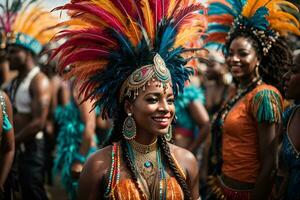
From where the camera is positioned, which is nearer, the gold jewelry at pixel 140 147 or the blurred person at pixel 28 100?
the gold jewelry at pixel 140 147

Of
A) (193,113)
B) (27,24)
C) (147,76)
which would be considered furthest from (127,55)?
(27,24)

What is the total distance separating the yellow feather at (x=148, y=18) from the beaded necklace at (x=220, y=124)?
162 centimetres

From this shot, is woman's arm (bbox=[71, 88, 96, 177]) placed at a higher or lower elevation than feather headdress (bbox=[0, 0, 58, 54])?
lower

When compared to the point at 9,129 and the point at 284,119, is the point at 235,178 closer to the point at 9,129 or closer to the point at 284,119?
the point at 284,119

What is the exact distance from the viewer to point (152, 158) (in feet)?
12.6

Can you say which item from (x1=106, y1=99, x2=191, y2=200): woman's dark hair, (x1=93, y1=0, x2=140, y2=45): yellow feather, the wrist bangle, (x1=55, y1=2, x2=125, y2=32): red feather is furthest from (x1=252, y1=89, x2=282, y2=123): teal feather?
the wrist bangle

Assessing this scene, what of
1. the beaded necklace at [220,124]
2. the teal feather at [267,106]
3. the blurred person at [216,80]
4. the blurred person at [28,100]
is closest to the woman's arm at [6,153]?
the blurred person at [28,100]

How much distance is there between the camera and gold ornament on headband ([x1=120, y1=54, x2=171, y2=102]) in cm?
376

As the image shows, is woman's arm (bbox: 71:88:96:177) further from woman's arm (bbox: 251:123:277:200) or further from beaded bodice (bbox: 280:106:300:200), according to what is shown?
beaded bodice (bbox: 280:106:300:200)

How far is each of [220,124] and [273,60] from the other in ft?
2.50

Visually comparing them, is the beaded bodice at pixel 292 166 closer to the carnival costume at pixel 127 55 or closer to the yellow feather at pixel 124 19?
the carnival costume at pixel 127 55

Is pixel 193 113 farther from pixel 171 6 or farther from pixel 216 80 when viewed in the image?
pixel 171 6

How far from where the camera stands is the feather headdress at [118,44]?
3.81 meters

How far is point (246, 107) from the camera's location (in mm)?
5051
